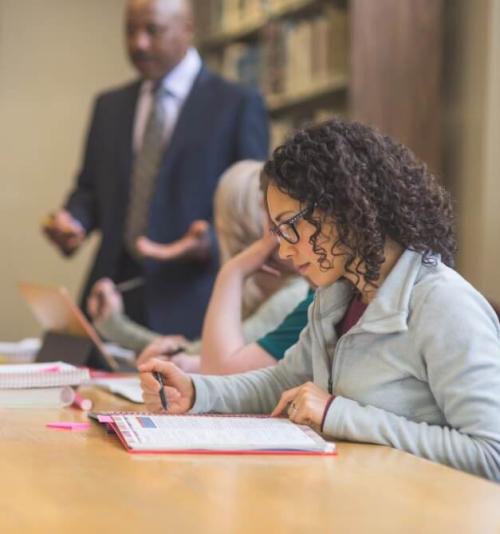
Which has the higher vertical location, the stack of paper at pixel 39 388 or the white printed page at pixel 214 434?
the white printed page at pixel 214 434

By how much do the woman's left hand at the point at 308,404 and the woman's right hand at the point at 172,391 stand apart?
226 millimetres

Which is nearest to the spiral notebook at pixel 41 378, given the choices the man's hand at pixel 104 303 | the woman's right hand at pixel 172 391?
the woman's right hand at pixel 172 391

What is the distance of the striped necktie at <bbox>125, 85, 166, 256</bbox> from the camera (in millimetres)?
3297

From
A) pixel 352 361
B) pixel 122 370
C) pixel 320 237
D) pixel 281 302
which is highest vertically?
pixel 320 237

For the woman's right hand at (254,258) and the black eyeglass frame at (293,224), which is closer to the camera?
the black eyeglass frame at (293,224)

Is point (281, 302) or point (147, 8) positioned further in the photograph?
point (147, 8)

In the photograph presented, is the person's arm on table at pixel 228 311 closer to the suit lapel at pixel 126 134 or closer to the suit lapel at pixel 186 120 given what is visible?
the suit lapel at pixel 186 120

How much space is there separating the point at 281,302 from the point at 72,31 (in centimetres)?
360

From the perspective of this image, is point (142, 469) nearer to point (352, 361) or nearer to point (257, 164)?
point (352, 361)

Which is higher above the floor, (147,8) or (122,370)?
(147,8)

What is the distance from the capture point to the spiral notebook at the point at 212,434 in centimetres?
124

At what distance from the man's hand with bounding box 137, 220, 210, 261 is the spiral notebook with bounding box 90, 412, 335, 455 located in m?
1.45

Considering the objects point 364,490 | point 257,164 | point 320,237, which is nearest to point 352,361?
point 320,237

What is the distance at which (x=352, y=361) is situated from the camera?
1.43 m
